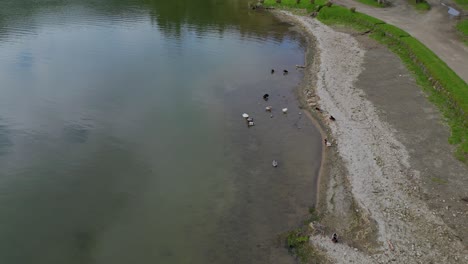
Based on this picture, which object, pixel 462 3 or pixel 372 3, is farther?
pixel 372 3

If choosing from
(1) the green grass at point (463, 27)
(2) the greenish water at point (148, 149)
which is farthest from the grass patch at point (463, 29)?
(2) the greenish water at point (148, 149)

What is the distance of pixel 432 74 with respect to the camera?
3775 centimetres

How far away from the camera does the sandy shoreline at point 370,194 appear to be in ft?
67.3

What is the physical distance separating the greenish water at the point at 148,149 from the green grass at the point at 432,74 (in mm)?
10664

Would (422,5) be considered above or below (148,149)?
above

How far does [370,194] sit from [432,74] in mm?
19720

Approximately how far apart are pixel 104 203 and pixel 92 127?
10517mm

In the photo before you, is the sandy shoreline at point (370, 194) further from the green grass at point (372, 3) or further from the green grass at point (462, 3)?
the green grass at point (462, 3)

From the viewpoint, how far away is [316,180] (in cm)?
2702

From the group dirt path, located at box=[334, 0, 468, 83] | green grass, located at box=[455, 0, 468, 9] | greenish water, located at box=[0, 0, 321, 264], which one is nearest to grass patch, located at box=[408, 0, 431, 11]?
dirt path, located at box=[334, 0, 468, 83]

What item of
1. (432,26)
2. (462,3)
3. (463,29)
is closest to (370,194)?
(463,29)

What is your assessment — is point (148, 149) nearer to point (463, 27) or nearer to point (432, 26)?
point (432, 26)

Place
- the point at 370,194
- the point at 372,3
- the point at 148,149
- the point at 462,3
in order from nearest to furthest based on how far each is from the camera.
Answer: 1. the point at 370,194
2. the point at 148,149
3. the point at 462,3
4. the point at 372,3

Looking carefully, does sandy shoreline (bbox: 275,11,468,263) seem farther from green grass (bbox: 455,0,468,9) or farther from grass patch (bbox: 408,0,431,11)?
green grass (bbox: 455,0,468,9)
